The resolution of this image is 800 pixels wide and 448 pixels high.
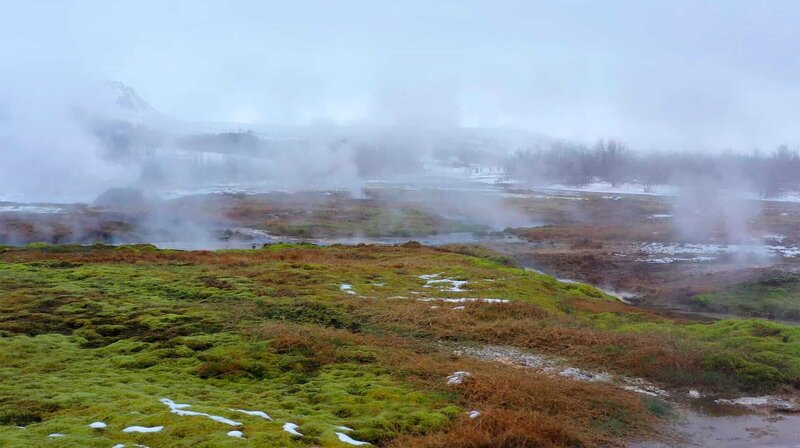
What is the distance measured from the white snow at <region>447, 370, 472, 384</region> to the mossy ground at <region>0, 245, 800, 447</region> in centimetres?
28

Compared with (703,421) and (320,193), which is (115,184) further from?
(703,421)

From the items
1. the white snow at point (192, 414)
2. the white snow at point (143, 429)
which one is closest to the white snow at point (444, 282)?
the white snow at point (192, 414)

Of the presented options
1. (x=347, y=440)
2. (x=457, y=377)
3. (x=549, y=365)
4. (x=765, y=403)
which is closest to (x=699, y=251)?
(x=765, y=403)

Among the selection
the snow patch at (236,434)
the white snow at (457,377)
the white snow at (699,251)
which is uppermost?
the snow patch at (236,434)

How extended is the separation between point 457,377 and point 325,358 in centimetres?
364

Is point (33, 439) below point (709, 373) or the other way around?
the other way around

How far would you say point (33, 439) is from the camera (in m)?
9.05

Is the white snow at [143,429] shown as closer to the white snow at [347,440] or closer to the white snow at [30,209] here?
the white snow at [347,440]

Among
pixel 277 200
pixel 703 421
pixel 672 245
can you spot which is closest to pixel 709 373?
pixel 703 421

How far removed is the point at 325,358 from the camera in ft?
49.9

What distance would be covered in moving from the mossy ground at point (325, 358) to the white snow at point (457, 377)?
28cm

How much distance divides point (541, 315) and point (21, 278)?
71.3ft

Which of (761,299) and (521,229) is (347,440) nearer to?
(761,299)

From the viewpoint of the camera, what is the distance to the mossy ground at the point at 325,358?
10602 millimetres
